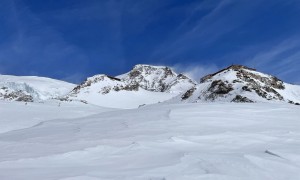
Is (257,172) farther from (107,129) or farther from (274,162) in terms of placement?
(107,129)

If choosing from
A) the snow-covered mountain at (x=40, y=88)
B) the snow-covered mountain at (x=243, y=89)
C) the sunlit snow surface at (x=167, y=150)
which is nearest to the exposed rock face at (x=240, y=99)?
the snow-covered mountain at (x=243, y=89)

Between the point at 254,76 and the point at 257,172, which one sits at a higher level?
the point at 254,76

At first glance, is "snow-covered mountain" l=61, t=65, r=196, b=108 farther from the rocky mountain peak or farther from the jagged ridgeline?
the rocky mountain peak

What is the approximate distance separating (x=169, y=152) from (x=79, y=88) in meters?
64.9

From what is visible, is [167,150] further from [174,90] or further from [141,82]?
[141,82]

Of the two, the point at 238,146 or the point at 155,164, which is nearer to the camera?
the point at 155,164

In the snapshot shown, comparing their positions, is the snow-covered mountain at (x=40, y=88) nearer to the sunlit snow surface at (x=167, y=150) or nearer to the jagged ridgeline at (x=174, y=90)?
the jagged ridgeline at (x=174, y=90)

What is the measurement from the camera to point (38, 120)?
14.7m

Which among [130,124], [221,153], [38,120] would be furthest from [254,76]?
[221,153]

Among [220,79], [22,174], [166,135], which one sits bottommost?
[22,174]

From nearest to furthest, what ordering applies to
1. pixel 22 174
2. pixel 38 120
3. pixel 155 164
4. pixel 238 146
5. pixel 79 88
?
pixel 22 174 < pixel 155 164 < pixel 238 146 < pixel 38 120 < pixel 79 88

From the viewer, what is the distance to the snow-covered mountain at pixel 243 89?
3667 centimetres

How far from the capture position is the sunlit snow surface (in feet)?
17.7

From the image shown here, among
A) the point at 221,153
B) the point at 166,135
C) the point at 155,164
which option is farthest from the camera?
the point at 166,135
